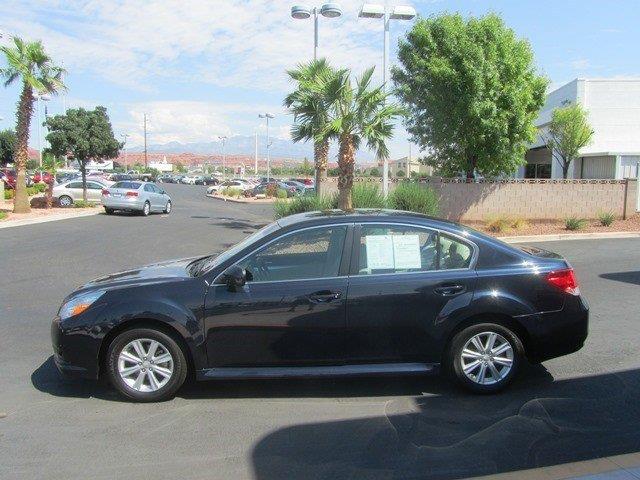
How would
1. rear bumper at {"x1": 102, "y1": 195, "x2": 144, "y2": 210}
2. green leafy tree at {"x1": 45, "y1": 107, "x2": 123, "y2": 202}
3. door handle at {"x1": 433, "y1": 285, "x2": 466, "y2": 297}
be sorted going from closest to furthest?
door handle at {"x1": 433, "y1": 285, "x2": 466, "y2": 297}
rear bumper at {"x1": 102, "y1": 195, "x2": 144, "y2": 210}
green leafy tree at {"x1": 45, "y1": 107, "x2": 123, "y2": 202}

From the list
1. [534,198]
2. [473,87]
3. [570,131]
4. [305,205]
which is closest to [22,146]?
[305,205]

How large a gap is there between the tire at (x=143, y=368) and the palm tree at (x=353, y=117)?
451 inches

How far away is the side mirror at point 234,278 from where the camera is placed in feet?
16.2

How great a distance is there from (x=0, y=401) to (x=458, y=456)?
151 inches

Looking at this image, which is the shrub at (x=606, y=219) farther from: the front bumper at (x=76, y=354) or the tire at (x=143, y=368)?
the front bumper at (x=76, y=354)

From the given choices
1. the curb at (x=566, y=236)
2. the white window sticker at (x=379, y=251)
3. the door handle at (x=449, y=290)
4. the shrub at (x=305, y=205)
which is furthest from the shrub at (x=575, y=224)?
the white window sticker at (x=379, y=251)

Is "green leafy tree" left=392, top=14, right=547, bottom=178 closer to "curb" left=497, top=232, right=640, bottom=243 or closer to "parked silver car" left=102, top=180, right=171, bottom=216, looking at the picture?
"curb" left=497, top=232, right=640, bottom=243

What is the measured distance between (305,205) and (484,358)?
13.1m

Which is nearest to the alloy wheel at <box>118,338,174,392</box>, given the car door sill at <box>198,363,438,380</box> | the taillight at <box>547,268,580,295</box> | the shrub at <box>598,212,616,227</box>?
the car door sill at <box>198,363,438,380</box>

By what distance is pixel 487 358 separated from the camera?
5.17 m

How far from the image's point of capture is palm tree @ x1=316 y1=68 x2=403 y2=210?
16.2 metres

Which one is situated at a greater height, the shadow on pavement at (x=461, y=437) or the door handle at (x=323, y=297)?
the door handle at (x=323, y=297)

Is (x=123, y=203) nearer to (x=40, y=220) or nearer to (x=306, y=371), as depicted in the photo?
(x=40, y=220)

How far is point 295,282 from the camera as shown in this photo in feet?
16.5
